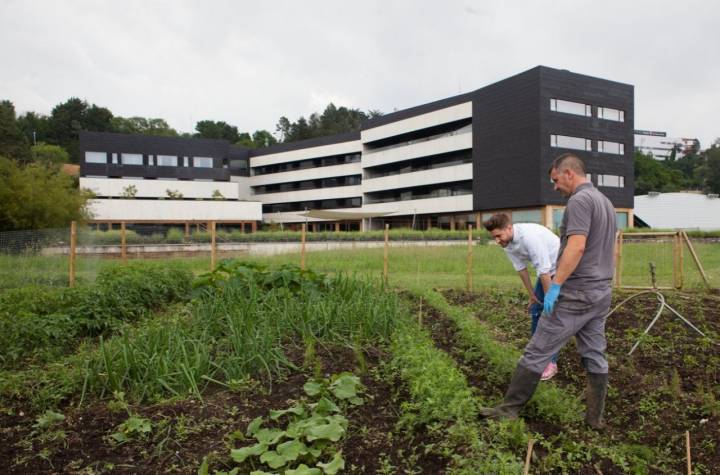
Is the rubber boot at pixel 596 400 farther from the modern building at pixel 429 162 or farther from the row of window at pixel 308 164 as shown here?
the row of window at pixel 308 164

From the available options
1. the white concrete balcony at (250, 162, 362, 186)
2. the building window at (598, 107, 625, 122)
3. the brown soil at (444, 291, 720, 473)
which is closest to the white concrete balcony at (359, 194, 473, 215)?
the white concrete balcony at (250, 162, 362, 186)

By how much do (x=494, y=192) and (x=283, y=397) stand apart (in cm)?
3772

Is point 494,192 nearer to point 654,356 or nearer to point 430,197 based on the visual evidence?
point 430,197

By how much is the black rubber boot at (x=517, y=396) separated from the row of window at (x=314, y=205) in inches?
2014

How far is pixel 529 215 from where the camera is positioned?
3816 cm

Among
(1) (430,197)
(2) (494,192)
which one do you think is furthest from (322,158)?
(2) (494,192)

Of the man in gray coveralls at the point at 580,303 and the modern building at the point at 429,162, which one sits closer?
the man in gray coveralls at the point at 580,303

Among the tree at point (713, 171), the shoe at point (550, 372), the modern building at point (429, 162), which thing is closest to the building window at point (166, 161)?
the modern building at point (429, 162)

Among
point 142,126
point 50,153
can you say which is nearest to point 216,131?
point 142,126

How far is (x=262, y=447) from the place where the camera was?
292 centimetres

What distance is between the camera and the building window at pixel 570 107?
37.3 meters

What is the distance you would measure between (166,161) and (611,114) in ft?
140

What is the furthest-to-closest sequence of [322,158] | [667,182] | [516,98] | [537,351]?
[667,182], [322,158], [516,98], [537,351]

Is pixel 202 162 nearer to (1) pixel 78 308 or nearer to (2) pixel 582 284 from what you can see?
(1) pixel 78 308
